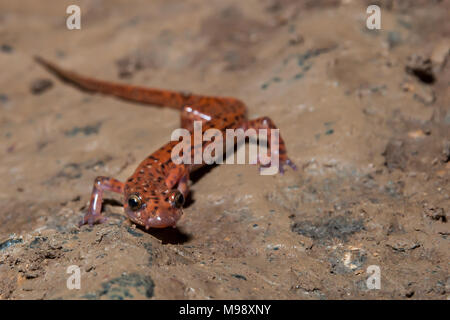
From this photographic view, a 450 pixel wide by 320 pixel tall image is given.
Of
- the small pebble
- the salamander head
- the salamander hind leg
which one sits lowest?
the salamander head

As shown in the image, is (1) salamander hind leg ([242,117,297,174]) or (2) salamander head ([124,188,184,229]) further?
(1) salamander hind leg ([242,117,297,174])

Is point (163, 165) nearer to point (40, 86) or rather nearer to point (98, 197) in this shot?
point (98, 197)

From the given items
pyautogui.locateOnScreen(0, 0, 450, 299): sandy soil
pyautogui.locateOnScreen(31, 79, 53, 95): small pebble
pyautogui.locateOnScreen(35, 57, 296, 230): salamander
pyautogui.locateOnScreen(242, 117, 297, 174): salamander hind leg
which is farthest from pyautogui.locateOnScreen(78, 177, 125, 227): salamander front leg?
pyautogui.locateOnScreen(31, 79, 53, 95): small pebble

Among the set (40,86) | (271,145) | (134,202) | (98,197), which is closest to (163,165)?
(98,197)

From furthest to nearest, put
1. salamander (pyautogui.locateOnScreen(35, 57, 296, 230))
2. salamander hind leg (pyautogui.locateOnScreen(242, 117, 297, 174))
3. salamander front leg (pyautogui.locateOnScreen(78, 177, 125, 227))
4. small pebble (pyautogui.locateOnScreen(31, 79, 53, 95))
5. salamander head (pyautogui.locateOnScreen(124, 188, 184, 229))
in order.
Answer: small pebble (pyautogui.locateOnScreen(31, 79, 53, 95)) → salamander hind leg (pyautogui.locateOnScreen(242, 117, 297, 174)) → salamander front leg (pyautogui.locateOnScreen(78, 177, 125, 227)) → salamander (pyautogui.locateOnScreen(35, 57, 296, 230)) → salamander head (pyautogui.locateOnScreen(124, 188, 184, 229))

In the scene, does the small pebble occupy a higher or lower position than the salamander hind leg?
higher

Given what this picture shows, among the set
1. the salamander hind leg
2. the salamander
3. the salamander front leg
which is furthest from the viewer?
the salamander hind leg

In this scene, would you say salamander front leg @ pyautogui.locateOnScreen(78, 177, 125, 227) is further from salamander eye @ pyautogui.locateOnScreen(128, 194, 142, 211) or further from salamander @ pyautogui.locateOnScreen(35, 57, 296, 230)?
salamander eye @ pyautogui.locateOnScreen(128, 194, 142, 211)
